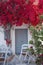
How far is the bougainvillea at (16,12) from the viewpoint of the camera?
2949 mm

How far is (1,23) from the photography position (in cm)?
305

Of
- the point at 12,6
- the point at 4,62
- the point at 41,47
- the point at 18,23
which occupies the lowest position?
the point at 4,62

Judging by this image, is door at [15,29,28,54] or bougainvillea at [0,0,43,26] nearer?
bougainvillea at [0,0,43,26]

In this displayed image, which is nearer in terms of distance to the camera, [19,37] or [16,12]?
[16,12]

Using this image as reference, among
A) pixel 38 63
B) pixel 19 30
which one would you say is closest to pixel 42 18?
pixel 38 63

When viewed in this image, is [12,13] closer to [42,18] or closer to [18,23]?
[18,23]

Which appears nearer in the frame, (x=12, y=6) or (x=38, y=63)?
(x=12, y=6)

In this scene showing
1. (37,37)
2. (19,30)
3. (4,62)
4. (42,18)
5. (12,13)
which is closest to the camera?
(12,13)

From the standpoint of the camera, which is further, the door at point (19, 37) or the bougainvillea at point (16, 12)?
the door at point (19, 37)

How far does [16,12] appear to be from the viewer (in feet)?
9.80

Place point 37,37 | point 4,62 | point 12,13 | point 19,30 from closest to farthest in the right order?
1. point 12,13
2. point 37,37
3. point 4,62
4. point 19,30

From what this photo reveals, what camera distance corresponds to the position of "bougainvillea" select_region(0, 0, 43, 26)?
2949 millimetres

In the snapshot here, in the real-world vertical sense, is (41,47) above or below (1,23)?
below

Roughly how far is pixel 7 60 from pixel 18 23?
81.5 inches
